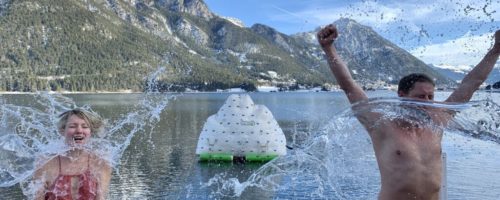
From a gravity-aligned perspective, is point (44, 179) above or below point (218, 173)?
above

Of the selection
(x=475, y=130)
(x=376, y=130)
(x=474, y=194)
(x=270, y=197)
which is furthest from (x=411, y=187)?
(x=474, y=194)

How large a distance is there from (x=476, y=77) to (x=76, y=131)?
12.7 feet

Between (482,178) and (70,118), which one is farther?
(482,178)

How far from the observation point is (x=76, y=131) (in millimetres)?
5258

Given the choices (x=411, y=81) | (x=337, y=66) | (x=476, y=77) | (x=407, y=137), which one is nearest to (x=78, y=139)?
(x=337, y=66)

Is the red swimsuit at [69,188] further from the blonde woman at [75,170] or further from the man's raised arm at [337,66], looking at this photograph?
the man's raised arm at [337,66]

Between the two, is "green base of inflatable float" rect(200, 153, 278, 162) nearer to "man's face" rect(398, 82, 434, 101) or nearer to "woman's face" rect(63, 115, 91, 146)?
"woman's face" rect(63, 115, 91, 146)

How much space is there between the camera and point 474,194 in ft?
70.8

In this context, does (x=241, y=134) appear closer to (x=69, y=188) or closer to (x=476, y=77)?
(x=476, y=77)

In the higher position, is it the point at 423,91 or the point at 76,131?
the point at 423,91

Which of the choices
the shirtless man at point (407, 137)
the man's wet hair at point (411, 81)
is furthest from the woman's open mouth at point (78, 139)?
the man's wet hair at point (411, 81)

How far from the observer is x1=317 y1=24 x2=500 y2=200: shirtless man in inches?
187

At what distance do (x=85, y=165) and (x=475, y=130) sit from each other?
13.1 ft

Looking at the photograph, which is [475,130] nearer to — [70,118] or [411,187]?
[411,187]
